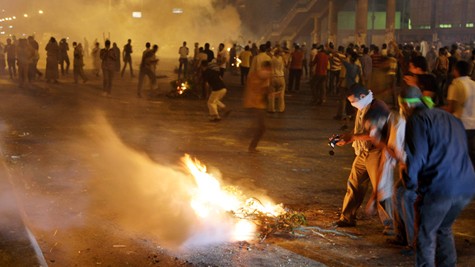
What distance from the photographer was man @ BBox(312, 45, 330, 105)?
16.4 meters

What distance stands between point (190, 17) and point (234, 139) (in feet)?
134

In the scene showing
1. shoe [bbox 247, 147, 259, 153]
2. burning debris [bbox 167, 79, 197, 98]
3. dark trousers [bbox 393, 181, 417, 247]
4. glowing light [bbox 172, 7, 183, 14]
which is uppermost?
glowing light [bbox 172, 7, 183, 14]

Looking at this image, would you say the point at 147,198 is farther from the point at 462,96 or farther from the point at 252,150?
the point at 462,96

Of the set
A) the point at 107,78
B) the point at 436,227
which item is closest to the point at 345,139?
the point at 436,227

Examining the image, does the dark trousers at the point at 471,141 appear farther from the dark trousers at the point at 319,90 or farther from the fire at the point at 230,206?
the dark trousers at the point at 319,90

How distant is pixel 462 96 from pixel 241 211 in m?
3.13

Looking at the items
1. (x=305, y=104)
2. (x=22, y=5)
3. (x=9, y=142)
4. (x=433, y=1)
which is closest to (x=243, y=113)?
(x=305, y=104)

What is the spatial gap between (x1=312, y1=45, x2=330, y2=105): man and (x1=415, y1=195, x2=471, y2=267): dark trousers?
12.3m

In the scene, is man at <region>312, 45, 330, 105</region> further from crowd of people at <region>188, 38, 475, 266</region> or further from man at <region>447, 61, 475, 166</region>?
man at <region>447, 61, 475, 166</region>

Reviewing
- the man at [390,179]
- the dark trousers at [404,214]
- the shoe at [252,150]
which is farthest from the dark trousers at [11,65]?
the dark trousers at [404,214]

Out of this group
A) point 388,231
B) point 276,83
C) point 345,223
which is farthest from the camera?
point 276,83

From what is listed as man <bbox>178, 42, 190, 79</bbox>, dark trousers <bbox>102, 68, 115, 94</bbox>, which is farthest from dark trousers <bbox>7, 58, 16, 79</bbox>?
man <bbox>178, 42, 190, 79</bbox>

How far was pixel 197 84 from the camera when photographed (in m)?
18.6

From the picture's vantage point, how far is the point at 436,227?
420 centimetres
